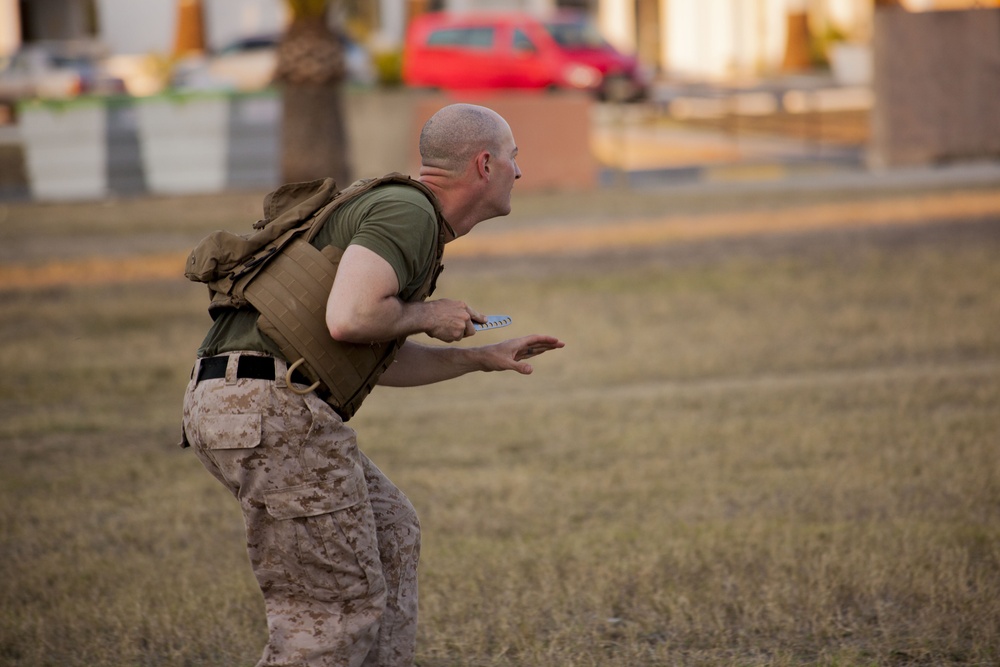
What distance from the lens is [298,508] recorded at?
3201mm

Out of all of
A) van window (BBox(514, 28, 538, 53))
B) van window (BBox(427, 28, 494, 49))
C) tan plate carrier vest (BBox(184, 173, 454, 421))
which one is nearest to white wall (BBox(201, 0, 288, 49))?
van window (BBox(427, 28, 494, 49))

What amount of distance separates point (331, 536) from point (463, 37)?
25.6 m

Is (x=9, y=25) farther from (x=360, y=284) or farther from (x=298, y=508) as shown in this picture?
(x=360, y=284)

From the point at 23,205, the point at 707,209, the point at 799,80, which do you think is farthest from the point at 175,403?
the point at 799,80

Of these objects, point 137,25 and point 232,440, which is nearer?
point 232,440

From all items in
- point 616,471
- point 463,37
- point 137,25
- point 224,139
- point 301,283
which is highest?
point 137,25

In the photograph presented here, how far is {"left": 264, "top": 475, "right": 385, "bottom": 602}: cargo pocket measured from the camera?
3205 millimetres

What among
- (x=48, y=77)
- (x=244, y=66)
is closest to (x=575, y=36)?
(x=244, y=66)

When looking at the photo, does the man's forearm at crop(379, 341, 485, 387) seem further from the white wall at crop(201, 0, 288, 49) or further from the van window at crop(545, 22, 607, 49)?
the white wall at crop(201, 0, 288, 49)

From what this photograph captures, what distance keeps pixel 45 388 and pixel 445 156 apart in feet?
20.4

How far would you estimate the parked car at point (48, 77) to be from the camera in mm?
32222

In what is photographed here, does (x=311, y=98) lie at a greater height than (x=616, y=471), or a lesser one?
greater

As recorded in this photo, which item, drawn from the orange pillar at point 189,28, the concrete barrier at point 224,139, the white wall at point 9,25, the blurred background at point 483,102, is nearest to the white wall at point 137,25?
the orange pillar at point 189,28

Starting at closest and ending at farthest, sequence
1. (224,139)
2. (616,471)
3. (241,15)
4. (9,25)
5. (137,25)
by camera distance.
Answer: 1. (616,471)
2. (224,139)
3. (9,25)
4. (241,15)
5. (137,25)
